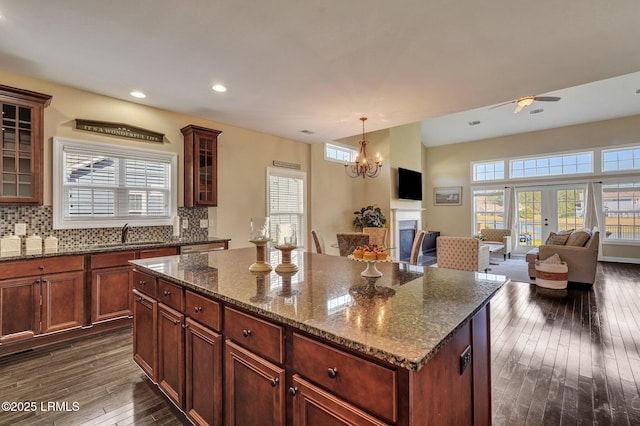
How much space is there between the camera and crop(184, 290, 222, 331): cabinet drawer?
1542mm

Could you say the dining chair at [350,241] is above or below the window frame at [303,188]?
below

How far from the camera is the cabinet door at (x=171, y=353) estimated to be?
1.80 meters

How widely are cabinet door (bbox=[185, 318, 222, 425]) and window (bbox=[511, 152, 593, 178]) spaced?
401 inches

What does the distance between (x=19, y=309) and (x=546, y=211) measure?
36.7 feet

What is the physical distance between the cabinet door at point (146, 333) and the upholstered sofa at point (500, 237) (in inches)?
342

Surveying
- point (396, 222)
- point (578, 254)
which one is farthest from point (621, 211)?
point (396, 222)

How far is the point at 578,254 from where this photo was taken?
508 cm

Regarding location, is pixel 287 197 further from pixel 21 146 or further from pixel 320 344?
A: pixel 320 344

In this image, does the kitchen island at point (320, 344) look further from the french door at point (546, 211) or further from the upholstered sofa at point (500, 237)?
the french door at point (546, 211)

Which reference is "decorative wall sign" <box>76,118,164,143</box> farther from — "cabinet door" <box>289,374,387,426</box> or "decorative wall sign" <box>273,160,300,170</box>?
"cabinet door" <box>289,374,387,426</box>

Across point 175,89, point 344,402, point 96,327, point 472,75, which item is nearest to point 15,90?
point 175,89

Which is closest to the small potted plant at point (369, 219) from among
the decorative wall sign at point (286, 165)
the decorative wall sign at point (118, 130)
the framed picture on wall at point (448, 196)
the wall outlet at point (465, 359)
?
the decorative wall sign at point (286, 165)

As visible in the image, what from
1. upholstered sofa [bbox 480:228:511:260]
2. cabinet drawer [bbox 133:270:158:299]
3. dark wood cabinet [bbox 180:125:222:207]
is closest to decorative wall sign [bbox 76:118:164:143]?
dark wood cabinet [bbox 180:125:222:207]

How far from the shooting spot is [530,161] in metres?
8.89
